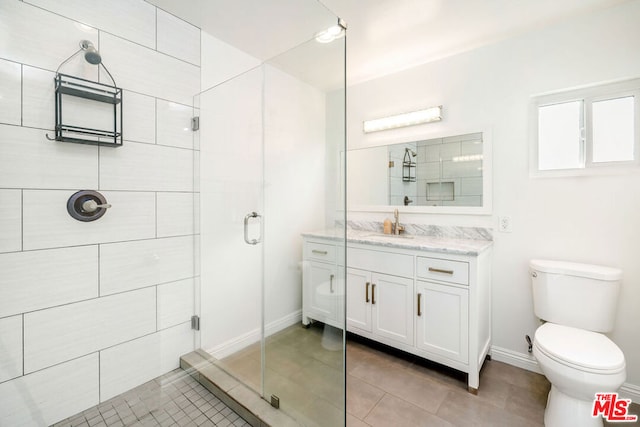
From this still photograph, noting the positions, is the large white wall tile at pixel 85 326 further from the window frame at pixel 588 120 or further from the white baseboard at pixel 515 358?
the window frame at pixel 588 120

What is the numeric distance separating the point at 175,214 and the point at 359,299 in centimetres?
147

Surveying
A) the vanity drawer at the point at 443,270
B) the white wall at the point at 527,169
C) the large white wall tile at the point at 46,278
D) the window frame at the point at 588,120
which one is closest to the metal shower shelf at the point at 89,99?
the large white wall tile at the point at 46,278

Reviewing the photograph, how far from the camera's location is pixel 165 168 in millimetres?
1767

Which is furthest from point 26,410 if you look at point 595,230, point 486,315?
point 595,230

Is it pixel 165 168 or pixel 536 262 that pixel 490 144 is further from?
pixel 165 168

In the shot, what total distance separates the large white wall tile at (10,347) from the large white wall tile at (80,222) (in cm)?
34

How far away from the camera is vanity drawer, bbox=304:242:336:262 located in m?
1.44

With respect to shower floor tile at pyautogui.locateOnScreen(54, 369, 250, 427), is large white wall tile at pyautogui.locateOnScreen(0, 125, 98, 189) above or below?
above

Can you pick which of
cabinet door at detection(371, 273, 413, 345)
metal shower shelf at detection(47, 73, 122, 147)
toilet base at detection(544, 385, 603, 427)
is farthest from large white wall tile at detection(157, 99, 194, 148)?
toilet base at detection(544, 385, 603, 427)

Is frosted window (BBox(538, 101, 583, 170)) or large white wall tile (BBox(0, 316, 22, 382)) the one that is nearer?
large white wall tile (BBox(0, 316, 22, 382))

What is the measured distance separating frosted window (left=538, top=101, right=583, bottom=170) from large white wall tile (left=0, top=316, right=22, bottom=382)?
3070mm

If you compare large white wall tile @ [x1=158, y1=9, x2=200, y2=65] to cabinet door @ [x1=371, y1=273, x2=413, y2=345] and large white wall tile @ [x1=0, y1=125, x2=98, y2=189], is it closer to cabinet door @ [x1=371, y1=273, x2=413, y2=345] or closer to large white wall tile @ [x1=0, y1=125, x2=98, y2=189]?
large white wall tile @ [x1=0, y1=125, x2=98, y2=189]

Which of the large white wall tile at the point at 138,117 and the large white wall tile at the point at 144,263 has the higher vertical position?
the large white wall tile at the point at 138,117

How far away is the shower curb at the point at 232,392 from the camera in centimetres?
136
